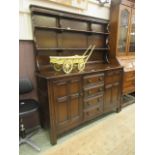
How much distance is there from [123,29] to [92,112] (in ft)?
6.02

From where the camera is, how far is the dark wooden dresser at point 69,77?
190cm

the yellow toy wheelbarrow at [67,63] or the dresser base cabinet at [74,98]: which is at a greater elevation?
A: the yellow toy wheelbarrow at [67,63]

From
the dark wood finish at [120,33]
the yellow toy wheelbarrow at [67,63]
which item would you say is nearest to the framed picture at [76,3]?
the dark wood finish at [120,33]

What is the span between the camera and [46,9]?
2.11 meters

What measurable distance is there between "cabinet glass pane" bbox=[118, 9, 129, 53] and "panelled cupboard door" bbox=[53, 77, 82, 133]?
58.7 inches

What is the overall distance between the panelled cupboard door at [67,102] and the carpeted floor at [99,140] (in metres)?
0.19

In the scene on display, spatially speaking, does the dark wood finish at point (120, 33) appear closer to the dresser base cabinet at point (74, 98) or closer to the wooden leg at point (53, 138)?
the dresser base cabinet at point (74, 98)

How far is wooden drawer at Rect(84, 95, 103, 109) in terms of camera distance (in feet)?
7.34

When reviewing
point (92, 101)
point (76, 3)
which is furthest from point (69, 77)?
point (76, 3)

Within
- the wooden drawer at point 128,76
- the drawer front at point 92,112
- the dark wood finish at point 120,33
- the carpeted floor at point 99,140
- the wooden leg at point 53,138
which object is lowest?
the carpeted floor at point 99,140

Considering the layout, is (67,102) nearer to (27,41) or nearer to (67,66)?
(67,66)

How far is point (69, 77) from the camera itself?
6.37 ft
